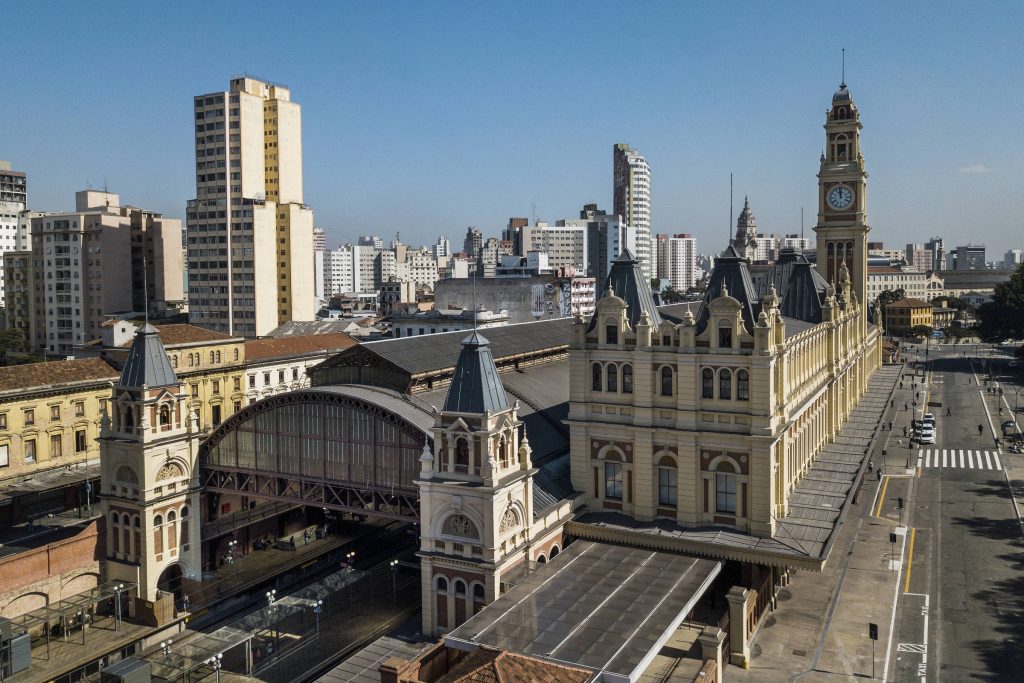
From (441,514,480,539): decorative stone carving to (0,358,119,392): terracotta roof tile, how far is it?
50.4m

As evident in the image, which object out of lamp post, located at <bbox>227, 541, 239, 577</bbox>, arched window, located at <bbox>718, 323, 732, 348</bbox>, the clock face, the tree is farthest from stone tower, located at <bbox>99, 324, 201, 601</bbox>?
the tree

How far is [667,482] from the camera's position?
175 feet

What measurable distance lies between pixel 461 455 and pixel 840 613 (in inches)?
1020

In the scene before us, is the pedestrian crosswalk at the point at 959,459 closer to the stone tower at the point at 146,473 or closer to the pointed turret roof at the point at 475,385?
the pointed turret roof at the point at 475,385

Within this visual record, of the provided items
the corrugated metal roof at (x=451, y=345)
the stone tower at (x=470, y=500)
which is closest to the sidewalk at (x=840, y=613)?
the stone tower at (x=470, y=500)

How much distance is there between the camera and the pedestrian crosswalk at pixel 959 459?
91.4 meters

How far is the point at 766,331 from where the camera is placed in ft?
163

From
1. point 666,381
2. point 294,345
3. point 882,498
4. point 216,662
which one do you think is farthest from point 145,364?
point 882,498

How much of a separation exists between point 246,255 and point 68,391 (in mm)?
59927

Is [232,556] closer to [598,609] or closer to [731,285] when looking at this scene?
[598,609]

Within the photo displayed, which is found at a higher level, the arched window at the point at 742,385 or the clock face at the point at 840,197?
the clock face at the point at 840,197

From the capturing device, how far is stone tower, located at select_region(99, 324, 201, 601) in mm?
57281

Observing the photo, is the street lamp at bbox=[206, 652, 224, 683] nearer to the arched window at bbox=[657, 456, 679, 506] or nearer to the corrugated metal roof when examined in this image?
the corrugated metal roof

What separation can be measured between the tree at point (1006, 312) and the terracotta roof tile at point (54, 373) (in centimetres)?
16824
